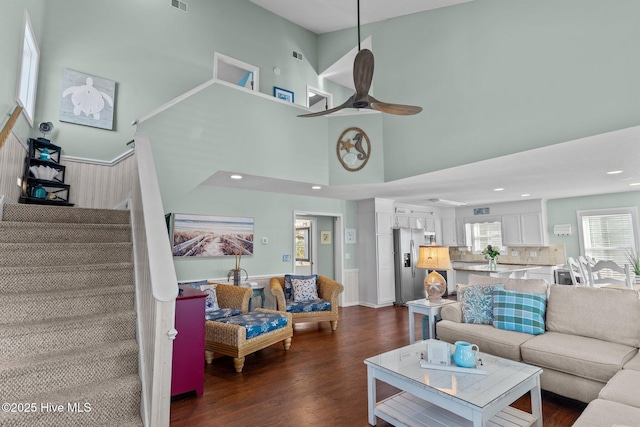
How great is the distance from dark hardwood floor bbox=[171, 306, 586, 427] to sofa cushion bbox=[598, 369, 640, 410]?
54 cm

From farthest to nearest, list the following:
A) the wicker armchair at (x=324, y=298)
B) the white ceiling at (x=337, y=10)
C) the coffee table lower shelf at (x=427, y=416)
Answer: the white ceiling at (x=337, y=10) → the wicker armchair at (x=324, y=298) → the coffee table lower shelf at (x=427, y=416)

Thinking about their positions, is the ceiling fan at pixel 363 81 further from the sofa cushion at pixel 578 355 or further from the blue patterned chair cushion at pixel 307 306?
the blue patterned chair cushion at pixel 307 306

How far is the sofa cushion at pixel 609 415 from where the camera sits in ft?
5.22

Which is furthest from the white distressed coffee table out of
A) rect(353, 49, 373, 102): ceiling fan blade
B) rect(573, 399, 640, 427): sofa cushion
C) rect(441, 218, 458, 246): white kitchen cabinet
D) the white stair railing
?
rect(441, 218, 458, 246): white kitchen cabinet

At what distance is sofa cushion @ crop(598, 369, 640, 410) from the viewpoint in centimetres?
184

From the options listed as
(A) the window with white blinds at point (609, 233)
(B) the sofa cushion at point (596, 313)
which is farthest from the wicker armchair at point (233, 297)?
Result: (A) the window with white blinds at point (609, 233)

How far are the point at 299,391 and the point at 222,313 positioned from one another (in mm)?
1519

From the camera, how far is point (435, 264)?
3.75 m

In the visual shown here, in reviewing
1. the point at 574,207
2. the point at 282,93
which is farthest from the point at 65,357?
the point at 574,207

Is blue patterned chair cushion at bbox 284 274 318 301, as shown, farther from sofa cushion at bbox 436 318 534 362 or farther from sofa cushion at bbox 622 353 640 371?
sofa cushion at bbox 622 353 640 371

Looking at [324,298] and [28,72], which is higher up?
[28,72]

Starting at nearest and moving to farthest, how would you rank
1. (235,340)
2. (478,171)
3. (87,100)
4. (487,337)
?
(487,337) < (235,340) < (87,100) < (478,171)

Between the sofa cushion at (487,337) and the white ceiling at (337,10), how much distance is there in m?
4.32

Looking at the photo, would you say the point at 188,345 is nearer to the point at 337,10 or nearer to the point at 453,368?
the point at 453,368
